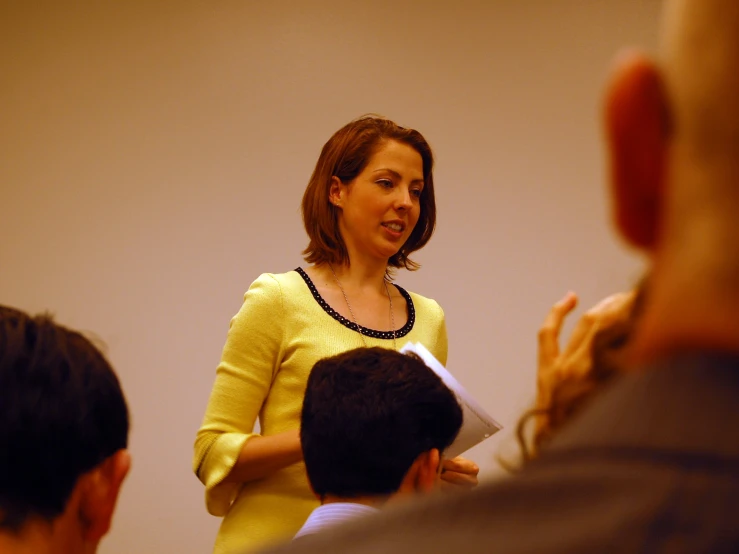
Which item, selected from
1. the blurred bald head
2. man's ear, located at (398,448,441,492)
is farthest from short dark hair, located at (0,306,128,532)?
the blurred bald head

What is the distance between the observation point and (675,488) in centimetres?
27

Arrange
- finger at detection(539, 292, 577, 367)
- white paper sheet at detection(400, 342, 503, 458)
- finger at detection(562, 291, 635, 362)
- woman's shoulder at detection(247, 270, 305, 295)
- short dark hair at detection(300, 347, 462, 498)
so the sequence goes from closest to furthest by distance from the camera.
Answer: finger at detection(562, 291, 635, 362), finger at detection(539, 292, 577, 367), short dark hair at detection(300, 347, 462, 498), white paper sheet at detection(400, 342, 503, 458), woman's shoulder at detection(247, 270, 305, 295)

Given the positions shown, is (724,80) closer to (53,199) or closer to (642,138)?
(642,138)

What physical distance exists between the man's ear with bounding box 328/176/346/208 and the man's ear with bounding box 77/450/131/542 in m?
1.16

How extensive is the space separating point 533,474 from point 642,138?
130 mm

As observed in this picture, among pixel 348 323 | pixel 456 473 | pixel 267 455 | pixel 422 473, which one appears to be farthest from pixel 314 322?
pixel 422 473

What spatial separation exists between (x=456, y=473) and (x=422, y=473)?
13.3 inches

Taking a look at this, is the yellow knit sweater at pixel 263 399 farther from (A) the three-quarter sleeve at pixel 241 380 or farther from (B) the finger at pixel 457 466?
(B) the finger at pixel 457 466

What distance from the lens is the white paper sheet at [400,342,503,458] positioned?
62.6 inches

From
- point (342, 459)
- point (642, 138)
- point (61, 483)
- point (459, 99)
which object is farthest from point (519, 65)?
point (642, 138)

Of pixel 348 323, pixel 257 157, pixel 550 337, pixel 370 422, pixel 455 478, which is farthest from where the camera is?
pixel 257 157

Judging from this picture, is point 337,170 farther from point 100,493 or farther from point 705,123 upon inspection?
point 705,123

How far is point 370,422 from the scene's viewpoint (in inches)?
55.2

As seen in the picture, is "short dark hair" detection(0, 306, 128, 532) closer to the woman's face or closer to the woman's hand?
the woman's hand
